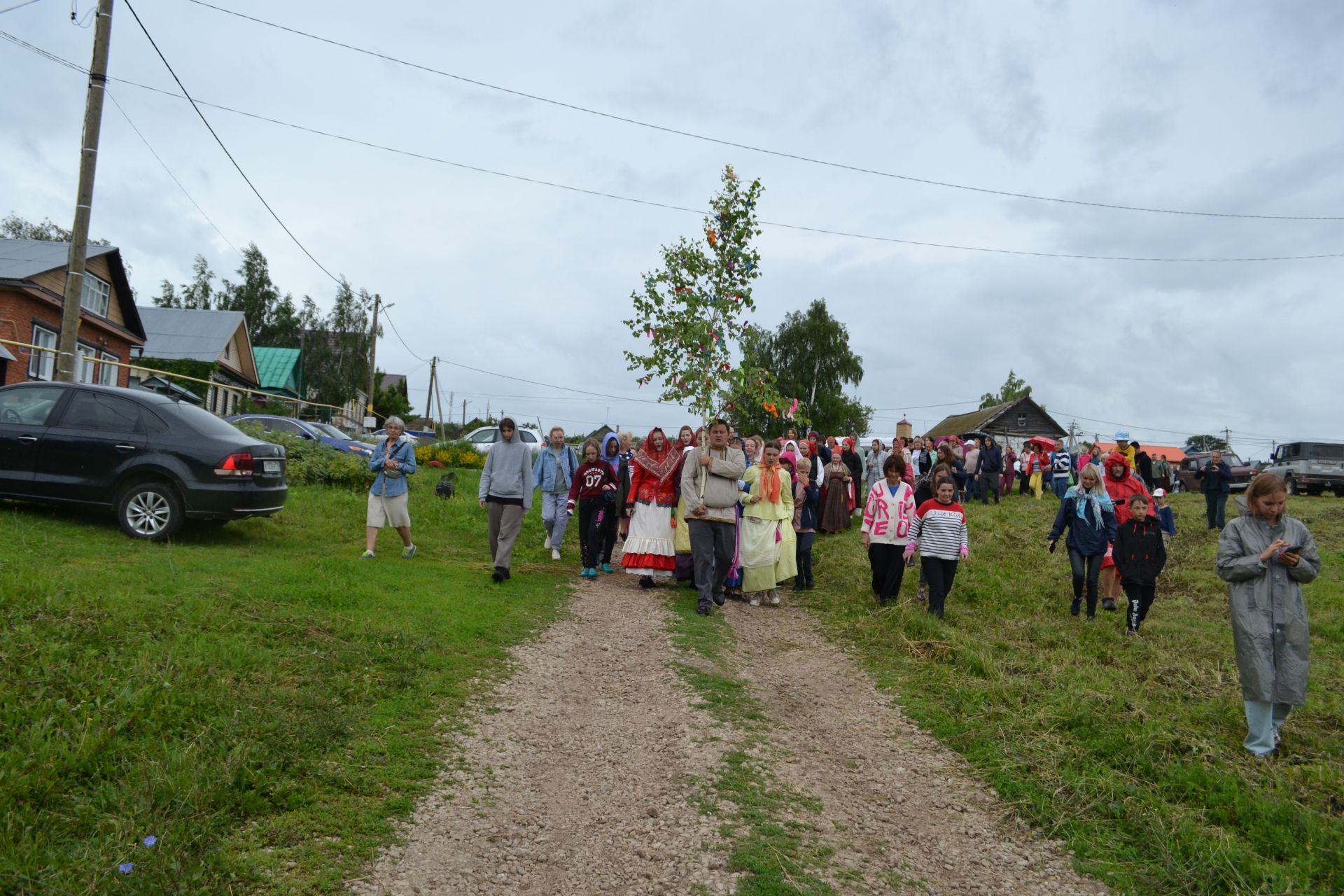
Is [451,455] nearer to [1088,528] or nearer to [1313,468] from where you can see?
[1088,528]

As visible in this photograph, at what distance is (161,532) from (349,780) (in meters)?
6.50

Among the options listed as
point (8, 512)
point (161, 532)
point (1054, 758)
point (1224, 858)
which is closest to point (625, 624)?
point (1054, 758)

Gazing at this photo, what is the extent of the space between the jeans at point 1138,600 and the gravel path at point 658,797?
3946 millimetres

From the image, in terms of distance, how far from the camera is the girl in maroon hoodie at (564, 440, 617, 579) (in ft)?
38.8

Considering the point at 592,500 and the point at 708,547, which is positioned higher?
the point at 592,500

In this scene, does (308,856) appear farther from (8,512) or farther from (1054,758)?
(8,512)

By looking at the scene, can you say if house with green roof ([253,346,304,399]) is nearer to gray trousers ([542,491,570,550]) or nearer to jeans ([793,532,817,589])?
gray trousers ([542,491,570,550])

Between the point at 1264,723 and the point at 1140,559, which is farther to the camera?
the point at 1140,559

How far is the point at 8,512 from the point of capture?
32.7 ft

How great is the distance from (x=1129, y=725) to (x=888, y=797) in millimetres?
2122

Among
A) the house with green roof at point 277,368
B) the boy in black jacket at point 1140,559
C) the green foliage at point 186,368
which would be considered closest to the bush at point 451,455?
the green foliage at point 186,368

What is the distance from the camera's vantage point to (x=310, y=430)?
22734 millimetres

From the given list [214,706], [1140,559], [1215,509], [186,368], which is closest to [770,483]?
[1140,559]

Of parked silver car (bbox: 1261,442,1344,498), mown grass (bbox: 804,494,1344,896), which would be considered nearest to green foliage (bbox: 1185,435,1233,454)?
parked silver car (bbox: 1261,442,1344,498)
